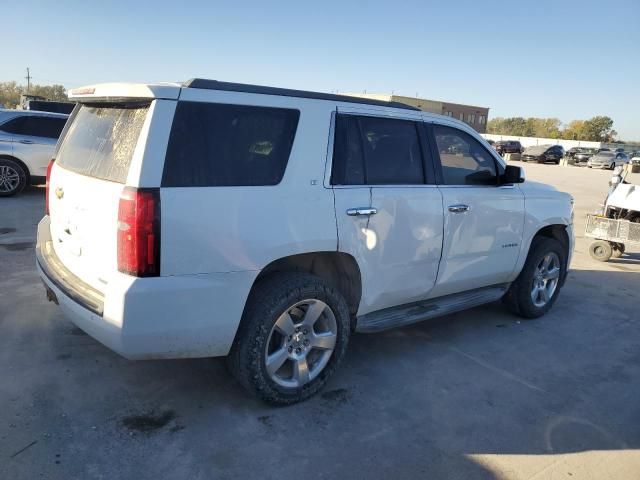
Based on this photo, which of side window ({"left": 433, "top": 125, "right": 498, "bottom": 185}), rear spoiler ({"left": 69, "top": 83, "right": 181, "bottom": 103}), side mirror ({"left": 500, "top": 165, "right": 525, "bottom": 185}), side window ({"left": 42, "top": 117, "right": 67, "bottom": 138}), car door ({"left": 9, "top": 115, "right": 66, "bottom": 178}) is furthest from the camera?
side window ({"left": 42, "top": 117, "right": 67, "bottom": 138})

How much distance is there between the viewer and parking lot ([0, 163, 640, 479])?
9.45 feet

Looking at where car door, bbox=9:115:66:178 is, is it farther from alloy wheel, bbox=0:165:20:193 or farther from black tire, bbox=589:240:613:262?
black tire, bbox=589:240:613:262

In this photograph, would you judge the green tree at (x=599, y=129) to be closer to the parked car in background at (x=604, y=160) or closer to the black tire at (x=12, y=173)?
the parked car in background at (x=604, y=160)

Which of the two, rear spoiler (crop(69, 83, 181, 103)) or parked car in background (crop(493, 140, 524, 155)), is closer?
rear spoiler (crop(69, 83, 181, 103))

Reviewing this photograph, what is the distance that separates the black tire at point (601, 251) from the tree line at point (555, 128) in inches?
3656

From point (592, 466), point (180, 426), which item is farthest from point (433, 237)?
point (180, 426)

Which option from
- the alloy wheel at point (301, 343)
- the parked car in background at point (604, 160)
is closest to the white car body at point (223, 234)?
the alloy wheel at point (301, 343)

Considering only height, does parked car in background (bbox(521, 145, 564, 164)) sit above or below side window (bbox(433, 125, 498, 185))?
above

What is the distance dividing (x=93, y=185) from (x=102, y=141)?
0.31 m

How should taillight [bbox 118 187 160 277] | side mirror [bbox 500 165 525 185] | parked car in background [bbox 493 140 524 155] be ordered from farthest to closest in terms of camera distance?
parked car in background [bbox 493 140 524 155]
side mirror [bbox 500 165 525 185]
taillight [bbox 118 187 160 277]

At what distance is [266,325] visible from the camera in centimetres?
318

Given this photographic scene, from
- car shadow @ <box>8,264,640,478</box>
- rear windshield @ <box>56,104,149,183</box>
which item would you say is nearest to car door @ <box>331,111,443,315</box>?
car shadow @ <box>8,264,640,478</box>

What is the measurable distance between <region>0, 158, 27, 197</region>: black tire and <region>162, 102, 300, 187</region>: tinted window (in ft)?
29.1

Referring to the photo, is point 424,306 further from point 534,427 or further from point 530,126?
point 530,126
